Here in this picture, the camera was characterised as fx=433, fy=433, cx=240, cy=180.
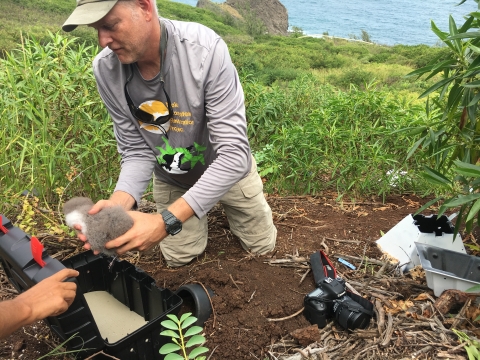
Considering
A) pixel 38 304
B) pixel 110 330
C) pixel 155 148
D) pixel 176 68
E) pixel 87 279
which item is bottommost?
pixel 110 330

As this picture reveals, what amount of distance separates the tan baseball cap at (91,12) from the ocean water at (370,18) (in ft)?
68.0

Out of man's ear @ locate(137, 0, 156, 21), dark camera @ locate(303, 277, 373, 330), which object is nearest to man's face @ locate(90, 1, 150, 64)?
man's ear @ locate(137, 0, 156, 21)

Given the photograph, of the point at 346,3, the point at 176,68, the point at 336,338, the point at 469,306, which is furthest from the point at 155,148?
the point at 346,3

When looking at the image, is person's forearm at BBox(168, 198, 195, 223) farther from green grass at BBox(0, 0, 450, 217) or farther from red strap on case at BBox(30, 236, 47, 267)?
green grass at BBox(0, 0, 450, 217)

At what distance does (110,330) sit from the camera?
2.40m

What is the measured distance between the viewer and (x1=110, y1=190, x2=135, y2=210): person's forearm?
7.77 feet

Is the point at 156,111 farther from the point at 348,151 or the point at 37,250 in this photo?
the point at 348,151

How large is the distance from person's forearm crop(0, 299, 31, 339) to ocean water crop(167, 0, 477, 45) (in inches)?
848

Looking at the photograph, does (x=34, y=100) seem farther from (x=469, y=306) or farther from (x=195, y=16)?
(x=195, y=16)

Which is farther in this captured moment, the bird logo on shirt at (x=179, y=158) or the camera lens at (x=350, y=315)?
the bird logo on shirt at (x=179, y=158)

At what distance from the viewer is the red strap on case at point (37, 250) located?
174 centimetres

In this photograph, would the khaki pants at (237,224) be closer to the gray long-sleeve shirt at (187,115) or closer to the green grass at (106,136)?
the gray long-sleeve shirt at (187,115)

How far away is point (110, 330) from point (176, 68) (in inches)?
58.6

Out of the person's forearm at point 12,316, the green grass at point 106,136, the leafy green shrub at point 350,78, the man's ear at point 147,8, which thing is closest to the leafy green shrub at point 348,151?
the green grass at point 106,136
